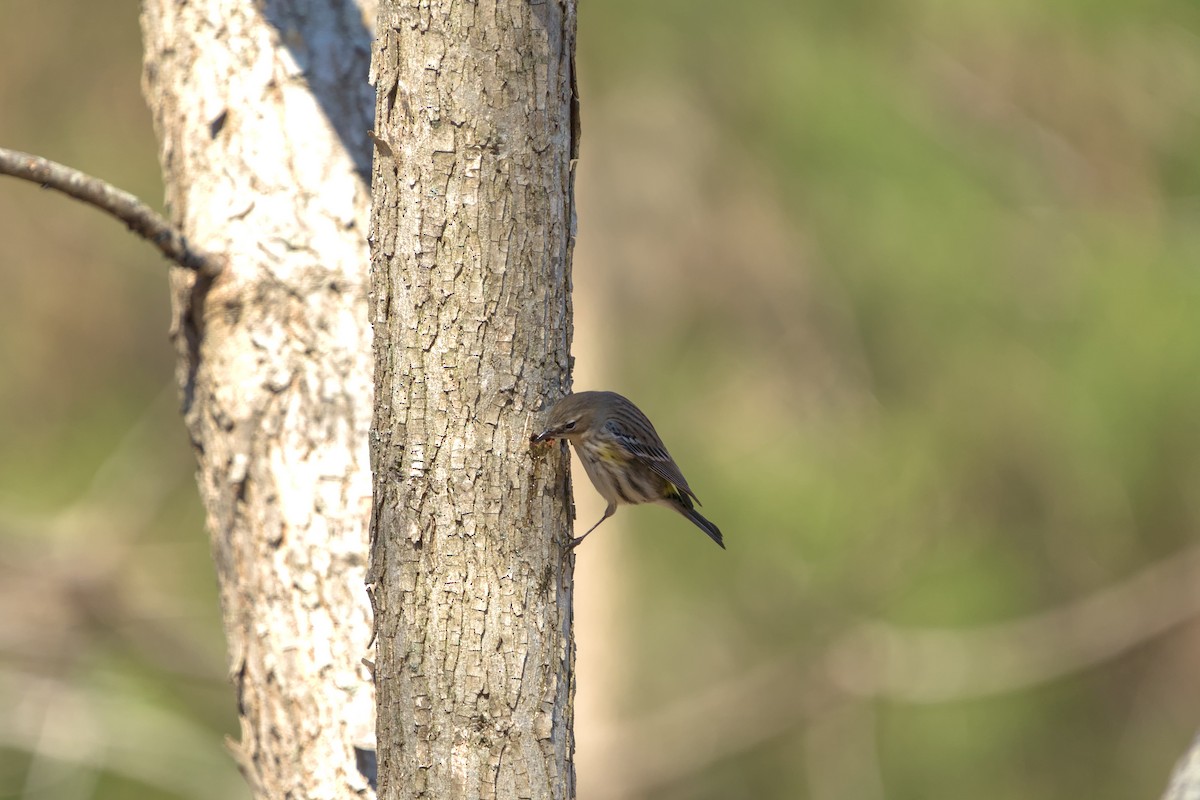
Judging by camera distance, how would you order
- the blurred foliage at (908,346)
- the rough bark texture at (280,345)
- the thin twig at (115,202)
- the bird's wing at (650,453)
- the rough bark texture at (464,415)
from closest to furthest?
1. the rough bark texture at (464,415)
2. the thin twig at (115,202)
3. the rough bark texture at (280,345)
4. the bird's wing at (650,453)
5. the blurred foliage at (908,346)

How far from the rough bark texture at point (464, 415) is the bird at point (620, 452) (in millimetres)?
244

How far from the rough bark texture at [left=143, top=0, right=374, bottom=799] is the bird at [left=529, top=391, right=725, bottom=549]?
0.62 meters

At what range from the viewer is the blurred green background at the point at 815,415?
29.1 ft

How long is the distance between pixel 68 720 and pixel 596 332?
5.14m

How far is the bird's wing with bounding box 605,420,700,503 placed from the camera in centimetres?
327

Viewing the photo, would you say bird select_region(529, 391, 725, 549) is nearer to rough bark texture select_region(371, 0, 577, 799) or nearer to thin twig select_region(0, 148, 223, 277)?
rough bark texture select_region(371, 0, 577, 799)

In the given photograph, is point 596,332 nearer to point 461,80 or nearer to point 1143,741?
point 1143,741

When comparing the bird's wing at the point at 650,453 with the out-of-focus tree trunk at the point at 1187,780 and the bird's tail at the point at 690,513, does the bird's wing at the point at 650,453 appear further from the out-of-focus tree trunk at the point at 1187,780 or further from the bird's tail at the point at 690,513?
the out-of-focus tree trunk at the point at 1187,780

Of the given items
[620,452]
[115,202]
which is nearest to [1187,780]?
[620,452]

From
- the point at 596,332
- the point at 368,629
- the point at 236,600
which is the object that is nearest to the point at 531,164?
the point at 368,629

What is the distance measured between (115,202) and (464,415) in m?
1.33

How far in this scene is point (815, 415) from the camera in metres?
10.6

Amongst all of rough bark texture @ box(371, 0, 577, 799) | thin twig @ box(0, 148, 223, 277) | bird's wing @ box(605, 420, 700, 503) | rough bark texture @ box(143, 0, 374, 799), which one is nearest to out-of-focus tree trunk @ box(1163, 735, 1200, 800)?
rough bark texture @ box(371, 0, 577, 799)

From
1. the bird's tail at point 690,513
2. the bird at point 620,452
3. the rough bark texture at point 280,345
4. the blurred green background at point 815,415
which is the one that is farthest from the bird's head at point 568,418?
the blurred green background at point 815,415
